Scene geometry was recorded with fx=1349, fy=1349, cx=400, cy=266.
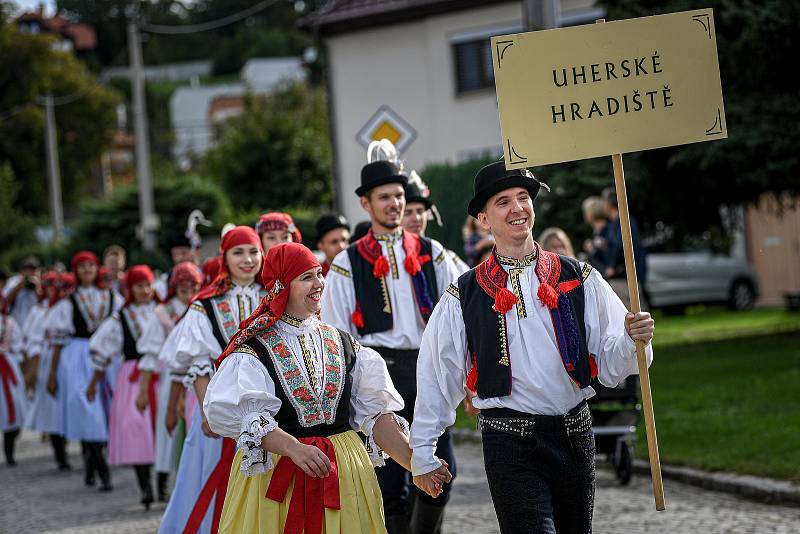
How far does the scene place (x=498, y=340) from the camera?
532 cm

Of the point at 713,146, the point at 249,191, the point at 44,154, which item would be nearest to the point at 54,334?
the point at 713,146

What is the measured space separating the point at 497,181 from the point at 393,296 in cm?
199

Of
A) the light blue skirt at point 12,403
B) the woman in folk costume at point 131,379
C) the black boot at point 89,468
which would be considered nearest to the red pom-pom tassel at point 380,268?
the woman in folk costume at point 131,379

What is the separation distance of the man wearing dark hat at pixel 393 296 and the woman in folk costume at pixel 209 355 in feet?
1.69

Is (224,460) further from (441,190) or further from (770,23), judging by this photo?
(441,190)

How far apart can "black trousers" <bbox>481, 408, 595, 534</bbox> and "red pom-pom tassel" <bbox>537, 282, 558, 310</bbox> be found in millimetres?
441

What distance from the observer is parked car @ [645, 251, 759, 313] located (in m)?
27.5

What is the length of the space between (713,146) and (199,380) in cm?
959

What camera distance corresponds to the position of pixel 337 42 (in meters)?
29.4

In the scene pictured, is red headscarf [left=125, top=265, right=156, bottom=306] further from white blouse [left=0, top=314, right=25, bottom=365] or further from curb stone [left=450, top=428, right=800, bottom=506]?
white blouse [left=0, top=314, right=25, bottom=365]

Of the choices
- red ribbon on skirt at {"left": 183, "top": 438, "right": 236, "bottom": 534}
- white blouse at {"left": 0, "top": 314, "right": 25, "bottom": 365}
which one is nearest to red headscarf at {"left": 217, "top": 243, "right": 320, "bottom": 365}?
red ribbon on skirt at {"left": 183, "top": 438, "right": 236, "bottom": 534}

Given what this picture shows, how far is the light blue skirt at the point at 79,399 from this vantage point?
42.6 feet

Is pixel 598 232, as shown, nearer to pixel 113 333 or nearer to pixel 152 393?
pixel 152 393

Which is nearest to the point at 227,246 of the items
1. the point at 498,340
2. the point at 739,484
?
the point at 498,340
